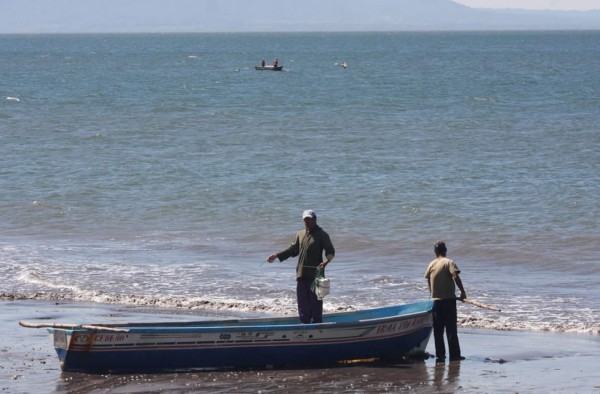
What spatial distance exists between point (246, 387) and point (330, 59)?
10959cm

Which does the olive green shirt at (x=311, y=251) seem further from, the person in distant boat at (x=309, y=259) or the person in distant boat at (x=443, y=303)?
the person in distant boat at (x=443, y=303)

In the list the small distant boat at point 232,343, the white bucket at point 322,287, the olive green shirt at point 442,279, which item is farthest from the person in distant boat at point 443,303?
the white bucket at point 322,287

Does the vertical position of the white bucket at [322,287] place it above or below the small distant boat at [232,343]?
Result: above

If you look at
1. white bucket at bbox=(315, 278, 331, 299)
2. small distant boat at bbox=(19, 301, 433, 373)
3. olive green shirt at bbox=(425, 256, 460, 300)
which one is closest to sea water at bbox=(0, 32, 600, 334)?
olive green shirt at bbox=(425, 256, 460, 300)

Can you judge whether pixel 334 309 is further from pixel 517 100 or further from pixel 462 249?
pixel 517 100

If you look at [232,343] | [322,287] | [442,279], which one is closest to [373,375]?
[322,287]

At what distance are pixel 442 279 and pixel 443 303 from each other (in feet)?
0.94

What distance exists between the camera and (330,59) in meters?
120

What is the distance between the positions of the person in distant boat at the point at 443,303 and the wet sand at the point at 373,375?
0.19m

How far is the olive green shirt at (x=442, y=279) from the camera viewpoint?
12789mm

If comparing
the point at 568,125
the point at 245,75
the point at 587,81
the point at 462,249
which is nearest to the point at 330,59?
the point at 245,75

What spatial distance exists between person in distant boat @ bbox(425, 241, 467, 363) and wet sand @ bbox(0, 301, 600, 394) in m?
0.19

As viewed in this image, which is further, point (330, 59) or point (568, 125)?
point (330, 59)

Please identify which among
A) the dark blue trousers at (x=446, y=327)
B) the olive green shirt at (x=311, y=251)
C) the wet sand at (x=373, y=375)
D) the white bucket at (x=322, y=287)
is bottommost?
the wet sand at (x=373, y=375)
